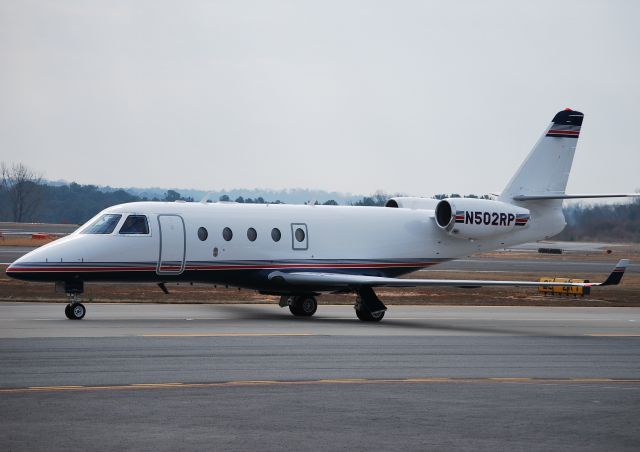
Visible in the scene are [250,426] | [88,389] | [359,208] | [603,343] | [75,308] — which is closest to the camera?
[250,426]

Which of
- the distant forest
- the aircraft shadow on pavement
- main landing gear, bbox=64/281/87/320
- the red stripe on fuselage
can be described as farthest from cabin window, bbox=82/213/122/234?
the distant forest

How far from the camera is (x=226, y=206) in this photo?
98.8ft

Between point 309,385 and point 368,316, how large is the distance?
1259 cm

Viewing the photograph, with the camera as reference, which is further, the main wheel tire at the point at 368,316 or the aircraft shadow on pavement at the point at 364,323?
the main wheel tire at the point at 368,316

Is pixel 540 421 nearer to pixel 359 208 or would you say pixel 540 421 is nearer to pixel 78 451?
pixel 78 451

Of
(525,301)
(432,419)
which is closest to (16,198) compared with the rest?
(525,301)

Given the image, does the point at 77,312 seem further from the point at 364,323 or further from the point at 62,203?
the point at 62,203

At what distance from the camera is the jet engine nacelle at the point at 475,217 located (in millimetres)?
32594

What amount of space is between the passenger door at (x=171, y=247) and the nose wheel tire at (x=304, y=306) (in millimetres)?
3849

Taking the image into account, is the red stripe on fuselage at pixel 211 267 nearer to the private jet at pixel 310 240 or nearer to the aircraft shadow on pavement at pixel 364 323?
the private jet at pixel 310 240

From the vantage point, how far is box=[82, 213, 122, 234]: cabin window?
27609 millimetres

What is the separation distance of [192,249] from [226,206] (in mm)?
2196

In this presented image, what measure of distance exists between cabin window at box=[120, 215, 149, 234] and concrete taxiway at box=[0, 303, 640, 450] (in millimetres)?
2231

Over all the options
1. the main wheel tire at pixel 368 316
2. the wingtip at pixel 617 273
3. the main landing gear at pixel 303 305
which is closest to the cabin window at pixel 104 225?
the main landing gear at pixel 303 305
